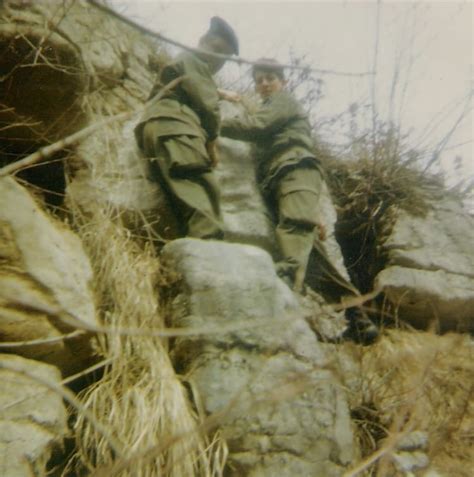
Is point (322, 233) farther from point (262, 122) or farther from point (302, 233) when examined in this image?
point (262, 122)

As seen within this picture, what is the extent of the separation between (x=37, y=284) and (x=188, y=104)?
1.67 m

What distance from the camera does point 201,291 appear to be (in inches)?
99.0

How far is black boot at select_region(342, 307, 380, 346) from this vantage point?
3.44 meters

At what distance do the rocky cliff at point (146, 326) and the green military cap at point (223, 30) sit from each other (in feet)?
2.31

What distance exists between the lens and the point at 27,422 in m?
Answer: 1.80

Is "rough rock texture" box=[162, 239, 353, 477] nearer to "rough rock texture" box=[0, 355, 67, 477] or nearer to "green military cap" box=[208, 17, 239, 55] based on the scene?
"rough rock texture" box=[0, 355, 67, 477]

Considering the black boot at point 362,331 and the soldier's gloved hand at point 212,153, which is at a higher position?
the soldier's gloved hand at point 212,153

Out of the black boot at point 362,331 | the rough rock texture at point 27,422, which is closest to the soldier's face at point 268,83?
the black boot at point 362,331

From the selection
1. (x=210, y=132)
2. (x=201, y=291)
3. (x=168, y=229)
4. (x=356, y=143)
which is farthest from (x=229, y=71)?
(x=201, y=291)

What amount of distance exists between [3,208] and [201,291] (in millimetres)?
922

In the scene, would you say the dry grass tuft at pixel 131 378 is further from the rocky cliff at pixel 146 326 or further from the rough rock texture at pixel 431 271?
the rough rock texture at pixel 431 271

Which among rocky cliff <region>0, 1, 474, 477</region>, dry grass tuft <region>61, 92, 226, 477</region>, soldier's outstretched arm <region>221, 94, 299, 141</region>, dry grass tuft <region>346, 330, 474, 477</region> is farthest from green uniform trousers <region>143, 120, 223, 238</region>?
dry grass tuft <region>346, 330, 474, 477</region>

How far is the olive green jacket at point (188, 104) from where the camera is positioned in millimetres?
3139

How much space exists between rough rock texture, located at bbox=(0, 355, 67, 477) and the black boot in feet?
6.65
